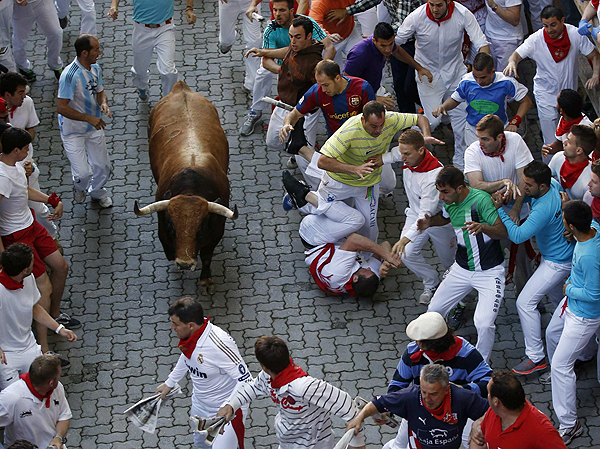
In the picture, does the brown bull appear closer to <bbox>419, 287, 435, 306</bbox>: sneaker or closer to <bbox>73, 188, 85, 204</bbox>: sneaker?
<bbox>73, 188, 85, 204</bbox>: sneaker

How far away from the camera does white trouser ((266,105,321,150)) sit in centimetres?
1119

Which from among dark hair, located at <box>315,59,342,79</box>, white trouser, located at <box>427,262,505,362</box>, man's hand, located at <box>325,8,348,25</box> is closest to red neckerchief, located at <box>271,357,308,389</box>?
white trouser, located at <box>427,262,505,362</box>

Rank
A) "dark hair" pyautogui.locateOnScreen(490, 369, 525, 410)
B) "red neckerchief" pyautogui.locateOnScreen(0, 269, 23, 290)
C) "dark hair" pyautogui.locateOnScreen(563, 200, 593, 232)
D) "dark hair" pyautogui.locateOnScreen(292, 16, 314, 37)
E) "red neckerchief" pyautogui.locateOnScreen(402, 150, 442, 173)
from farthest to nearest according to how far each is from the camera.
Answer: "dark hair" pyautogui.locateOnScreen(292, 16, 314, 37), "red neckerchief" pyautogui.locateOnScreen(402, 150, 442, 173), "red neckerchief" pyautogui.locateOnScreen(0, 269, 23, 290), "dark hair" pyautogui.locateOnScreen(563, 200, 593, 232), "dark hair" pyautogui.locateOnScreen(490, 369, 525, 410)

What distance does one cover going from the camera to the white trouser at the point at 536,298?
8.47m

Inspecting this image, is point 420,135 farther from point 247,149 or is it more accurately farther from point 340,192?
point 247,149

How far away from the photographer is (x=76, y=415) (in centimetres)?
859

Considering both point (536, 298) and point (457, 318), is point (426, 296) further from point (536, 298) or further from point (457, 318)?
point (536, 298)

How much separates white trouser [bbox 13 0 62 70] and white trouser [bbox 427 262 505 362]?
745cm

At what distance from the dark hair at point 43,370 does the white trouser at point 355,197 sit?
389 centimetres

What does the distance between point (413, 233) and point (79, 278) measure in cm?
401

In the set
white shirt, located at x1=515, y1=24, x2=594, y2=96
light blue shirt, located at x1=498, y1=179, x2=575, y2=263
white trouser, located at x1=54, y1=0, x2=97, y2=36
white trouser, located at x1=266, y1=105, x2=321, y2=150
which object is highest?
white trouser, located at x1=54, y1=0, x2=97, y2=36

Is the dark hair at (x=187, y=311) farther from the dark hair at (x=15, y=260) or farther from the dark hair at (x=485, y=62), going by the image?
the dark hair at (x=485, y=62)

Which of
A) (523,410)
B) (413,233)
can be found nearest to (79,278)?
(413,233)

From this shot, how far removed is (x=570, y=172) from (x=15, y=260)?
17.5 feet
